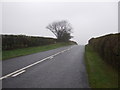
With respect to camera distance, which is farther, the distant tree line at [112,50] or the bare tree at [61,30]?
the bare tree at [61,30]

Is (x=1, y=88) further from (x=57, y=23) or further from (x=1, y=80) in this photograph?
(x=57, y=23)

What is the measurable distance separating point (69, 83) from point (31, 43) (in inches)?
993

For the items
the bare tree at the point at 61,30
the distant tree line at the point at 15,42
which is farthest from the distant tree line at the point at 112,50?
the bare tree at the point at 61,30

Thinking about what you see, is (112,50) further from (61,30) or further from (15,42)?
(61,30)

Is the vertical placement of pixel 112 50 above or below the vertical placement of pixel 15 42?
below

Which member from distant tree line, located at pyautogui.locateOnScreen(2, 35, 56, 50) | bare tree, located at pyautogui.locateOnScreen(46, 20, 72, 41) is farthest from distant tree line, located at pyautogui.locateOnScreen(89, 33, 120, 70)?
bare tree, located at pyautogui.locateOnScreen(46, 20, 72, 41)

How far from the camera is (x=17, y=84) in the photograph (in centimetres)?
564

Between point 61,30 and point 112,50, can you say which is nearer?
point 112,50

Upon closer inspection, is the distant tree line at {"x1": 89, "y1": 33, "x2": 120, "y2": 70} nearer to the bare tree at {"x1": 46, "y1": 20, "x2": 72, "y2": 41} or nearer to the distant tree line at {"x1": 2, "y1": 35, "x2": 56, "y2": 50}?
the distant tree line at {"x1": 2, "y1": 35, "x2": 56, "y2": 50}

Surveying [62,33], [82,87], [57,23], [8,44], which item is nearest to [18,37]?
[8,44]

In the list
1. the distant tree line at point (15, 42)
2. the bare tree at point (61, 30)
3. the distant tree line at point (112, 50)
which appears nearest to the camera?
the distant tree line at point (112, 50)

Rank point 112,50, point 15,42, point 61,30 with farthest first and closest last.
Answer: point 61,30, point 15,42, point 112,50

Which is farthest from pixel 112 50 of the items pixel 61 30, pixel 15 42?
pixel 61 30

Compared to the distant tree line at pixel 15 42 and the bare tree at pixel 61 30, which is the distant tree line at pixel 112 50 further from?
the bare tree at pixel 61 30
